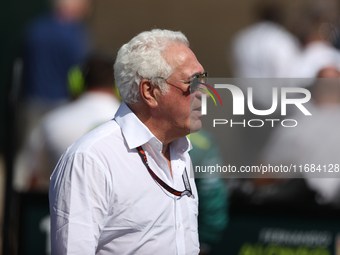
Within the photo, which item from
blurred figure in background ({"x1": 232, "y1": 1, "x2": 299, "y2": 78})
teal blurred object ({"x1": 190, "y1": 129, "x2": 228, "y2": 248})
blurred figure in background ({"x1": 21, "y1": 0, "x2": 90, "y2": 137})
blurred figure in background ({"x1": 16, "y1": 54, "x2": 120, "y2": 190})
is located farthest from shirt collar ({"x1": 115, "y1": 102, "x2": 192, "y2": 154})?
blurred figure in background ({"x1": 21, "y1": 0, "x2": 90, "y2": 137})

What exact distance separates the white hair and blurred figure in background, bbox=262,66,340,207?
850mm

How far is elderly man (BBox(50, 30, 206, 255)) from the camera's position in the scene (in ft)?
6.39

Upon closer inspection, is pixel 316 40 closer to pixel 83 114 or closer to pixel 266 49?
pixel 266 49

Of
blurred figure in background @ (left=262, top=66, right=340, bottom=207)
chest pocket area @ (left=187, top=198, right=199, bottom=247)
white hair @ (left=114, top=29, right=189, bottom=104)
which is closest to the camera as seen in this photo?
white hair @ (left=114, top=29, right=189, bottom=104)

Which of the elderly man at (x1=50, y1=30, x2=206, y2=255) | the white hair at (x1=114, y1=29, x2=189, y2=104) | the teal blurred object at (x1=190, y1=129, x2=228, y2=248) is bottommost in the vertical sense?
the teal blurred object at (x1=190, y1=129, x2=228, y2=248)

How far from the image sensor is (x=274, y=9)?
6422mm

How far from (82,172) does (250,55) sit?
4483 mm

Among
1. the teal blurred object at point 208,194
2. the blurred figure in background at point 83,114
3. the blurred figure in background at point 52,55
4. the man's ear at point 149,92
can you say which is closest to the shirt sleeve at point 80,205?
the man's ear at point 149,92

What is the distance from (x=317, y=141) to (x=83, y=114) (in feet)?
6.23

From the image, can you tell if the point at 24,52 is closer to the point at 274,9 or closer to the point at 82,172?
the point at 274,9

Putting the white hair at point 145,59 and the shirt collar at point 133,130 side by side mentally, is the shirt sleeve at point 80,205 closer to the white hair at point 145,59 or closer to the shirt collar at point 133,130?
the shirt collar at point 133,130

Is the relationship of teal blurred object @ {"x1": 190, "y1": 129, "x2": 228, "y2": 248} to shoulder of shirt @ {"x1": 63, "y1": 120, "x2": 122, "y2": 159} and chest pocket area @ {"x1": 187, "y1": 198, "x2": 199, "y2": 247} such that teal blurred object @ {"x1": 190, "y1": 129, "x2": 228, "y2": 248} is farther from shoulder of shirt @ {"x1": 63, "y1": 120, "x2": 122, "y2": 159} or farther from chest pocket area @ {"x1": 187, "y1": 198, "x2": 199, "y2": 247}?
shoulder of shirt @ {"x1": 63, "y1": 120, "x2": 122, "y2": 159}

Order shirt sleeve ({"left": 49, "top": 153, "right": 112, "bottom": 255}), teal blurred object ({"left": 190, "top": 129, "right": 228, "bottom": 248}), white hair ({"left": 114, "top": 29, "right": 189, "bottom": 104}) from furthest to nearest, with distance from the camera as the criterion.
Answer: teal blurred object ({"left": 190, "top": 129, "right": 228, "bottom": 248}) < white hair ({"left": 114, "top": 29, "right": 189, "bottom": 104}) < shirt sleeve ({"left": 49, "top": 153, "right": 112, "bottom": 255})

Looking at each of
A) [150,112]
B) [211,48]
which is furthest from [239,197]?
[211,48]
